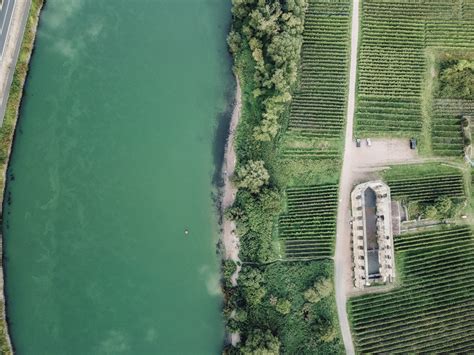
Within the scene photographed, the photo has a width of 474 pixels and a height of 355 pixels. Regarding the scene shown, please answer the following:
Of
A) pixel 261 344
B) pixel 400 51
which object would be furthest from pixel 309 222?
pixel 400 51

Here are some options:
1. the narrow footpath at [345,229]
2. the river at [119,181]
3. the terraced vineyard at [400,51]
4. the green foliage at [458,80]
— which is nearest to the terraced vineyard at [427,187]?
the terraced vineyard at [400,51]

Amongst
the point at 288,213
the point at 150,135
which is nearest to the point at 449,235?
the point at 288,213

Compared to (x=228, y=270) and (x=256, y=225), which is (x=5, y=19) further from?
(x=228, y=270)

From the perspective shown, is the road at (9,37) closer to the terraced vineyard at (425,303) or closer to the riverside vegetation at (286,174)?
the riverside vegetation at (286,174)

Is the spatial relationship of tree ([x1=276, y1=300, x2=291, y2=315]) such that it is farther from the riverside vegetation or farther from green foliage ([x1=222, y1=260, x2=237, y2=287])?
green foliage ([x1=222, y1=260, x2=237, y2=287])

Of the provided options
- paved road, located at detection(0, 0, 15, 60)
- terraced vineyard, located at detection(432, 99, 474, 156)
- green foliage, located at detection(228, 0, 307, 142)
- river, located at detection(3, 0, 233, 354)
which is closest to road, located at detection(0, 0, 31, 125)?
paved road, located at detection(0, 0, 15, 60)

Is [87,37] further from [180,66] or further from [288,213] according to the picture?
[288,213]

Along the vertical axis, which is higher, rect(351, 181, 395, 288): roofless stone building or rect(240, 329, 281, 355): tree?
rect(351, 181, 395, 288): roofless stone building
